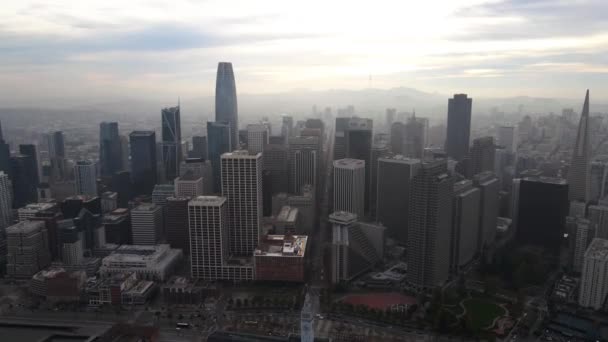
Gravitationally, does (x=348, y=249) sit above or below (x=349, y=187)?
below

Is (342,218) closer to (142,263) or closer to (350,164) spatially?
(350,164)

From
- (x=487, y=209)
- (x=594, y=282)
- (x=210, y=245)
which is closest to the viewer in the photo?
(x=594, y=282)

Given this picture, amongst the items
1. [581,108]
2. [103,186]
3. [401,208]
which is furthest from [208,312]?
[581,108]

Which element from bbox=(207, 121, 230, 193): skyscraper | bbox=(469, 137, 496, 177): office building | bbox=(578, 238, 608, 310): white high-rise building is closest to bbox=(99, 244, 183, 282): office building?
bbox=(207, 121, 230, 193): skyscraper

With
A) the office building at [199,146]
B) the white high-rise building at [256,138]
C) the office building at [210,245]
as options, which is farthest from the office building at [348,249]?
the office building at [199,146]

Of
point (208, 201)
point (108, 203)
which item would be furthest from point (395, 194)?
point (108, 203)

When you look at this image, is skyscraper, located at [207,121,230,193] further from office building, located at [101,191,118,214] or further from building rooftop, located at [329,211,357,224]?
building rooftop, located at [329,211,357,224]
